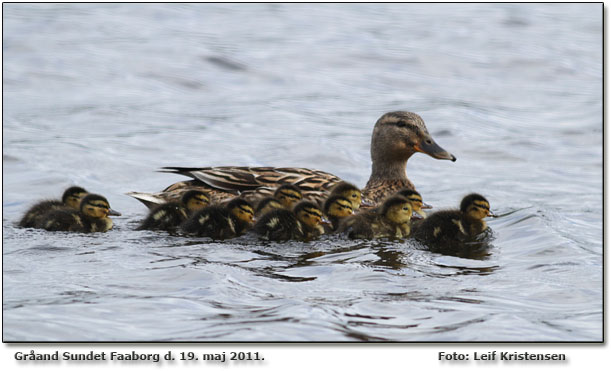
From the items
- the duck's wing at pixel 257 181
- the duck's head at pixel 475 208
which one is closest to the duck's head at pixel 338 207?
the duck's wing at pixel 257 181

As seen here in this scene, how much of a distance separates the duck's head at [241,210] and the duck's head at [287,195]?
31 centimetres

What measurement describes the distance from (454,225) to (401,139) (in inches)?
50.9

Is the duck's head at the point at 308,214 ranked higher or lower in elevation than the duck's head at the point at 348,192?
lower

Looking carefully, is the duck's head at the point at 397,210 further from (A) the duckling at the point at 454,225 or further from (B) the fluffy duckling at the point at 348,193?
(B) the fluffy duckling at the point at 348,193

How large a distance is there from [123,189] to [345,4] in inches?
407

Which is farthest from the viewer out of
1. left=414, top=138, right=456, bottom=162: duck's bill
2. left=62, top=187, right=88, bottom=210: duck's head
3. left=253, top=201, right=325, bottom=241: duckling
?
left=414, top=138, right=456, bottom=162: duck's bill

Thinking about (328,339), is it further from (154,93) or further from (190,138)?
(154,93)

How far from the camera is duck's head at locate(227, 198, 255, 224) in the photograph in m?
6.76

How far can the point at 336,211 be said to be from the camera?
6.89 meters

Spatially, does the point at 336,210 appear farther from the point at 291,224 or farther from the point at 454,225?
the point at 454,225

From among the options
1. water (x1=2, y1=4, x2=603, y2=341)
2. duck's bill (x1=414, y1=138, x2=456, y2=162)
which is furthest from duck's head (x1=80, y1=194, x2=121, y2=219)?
duck's bill (x1=414, y1=138, x2=456, y2=162)

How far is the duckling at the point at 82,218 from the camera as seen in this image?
6.69 meters

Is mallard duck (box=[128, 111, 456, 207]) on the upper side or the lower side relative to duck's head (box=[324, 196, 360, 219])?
upper

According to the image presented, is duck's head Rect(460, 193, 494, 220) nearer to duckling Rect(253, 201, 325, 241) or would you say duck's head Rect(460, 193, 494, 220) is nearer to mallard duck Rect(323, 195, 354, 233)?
mallard duck Rect(323, 195, 354, 233)
